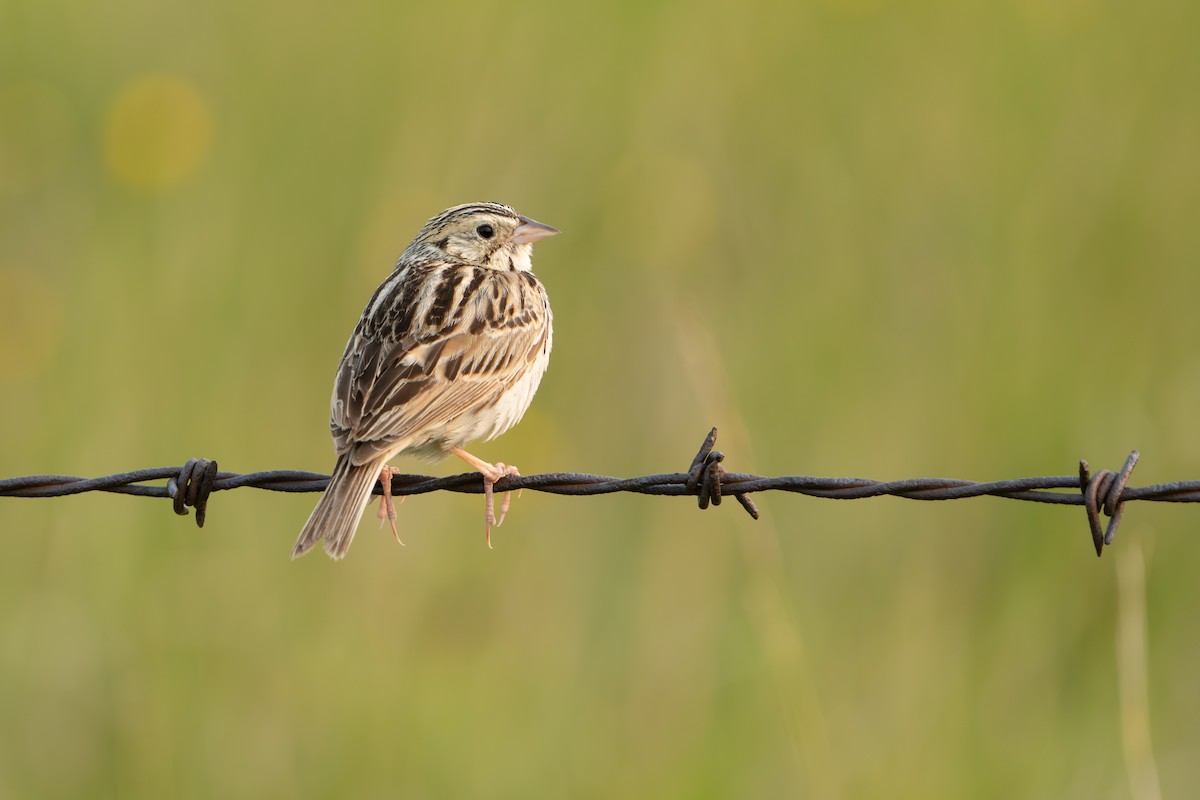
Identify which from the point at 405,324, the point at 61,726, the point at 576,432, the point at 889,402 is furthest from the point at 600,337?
the point at 61,726

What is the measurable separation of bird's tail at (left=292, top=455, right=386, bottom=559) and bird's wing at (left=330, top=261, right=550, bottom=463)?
84 millimetres

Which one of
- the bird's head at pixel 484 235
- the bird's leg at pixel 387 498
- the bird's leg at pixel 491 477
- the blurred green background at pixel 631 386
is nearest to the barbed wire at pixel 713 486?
the bird's leg at pixel 491 477

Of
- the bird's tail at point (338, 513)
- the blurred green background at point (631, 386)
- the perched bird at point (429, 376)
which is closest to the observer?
the bird's tail at point (338, 513)

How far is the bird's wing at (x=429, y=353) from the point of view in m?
5.70

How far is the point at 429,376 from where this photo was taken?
5.92 metres

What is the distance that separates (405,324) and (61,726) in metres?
2.57

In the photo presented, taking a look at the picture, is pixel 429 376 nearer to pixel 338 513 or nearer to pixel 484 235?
pixel 338 513

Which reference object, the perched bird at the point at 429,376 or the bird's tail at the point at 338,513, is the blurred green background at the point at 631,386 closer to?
the perched bird at the point at 429,376

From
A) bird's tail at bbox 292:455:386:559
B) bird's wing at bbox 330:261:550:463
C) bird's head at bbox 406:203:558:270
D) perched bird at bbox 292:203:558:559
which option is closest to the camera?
bird's tail at bbox 292:455:386:559

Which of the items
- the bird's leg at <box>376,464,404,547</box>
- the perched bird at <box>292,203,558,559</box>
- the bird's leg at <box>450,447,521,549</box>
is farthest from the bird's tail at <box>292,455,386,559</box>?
the bird's leg at <box>450,447,521,549</box>

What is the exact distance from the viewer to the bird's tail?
208 inches

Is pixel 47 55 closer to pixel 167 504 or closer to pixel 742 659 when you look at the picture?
pixel 167 504

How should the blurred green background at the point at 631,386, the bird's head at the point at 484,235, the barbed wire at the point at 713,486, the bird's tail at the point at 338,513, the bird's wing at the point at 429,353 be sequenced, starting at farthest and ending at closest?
the bird's head at the point at 484,235, the blurred green background at the point at 631,386, the bird's wing at the point at 429,353, the bird's tail at the point at 338,513, the barbed wire at the point at 713,486

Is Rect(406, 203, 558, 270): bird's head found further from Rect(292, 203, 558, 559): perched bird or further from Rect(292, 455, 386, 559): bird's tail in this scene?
Rect(292, 455, 386, 559): bird's tail
